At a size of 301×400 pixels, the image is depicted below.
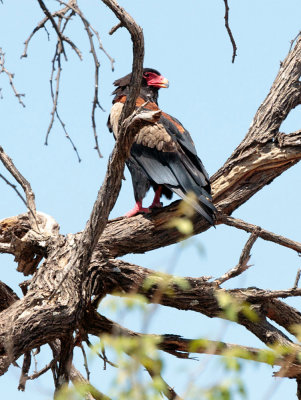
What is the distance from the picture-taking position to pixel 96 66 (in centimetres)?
311

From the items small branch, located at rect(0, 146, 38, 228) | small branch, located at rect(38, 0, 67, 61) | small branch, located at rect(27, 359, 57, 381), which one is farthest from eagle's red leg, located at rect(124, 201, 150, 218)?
small branch, located at rect(38, 0, 67, 61)

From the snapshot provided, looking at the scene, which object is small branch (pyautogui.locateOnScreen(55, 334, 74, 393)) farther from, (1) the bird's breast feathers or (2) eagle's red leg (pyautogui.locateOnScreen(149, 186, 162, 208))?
(1) the bird's breast feathers

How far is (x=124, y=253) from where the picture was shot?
498 centimetres

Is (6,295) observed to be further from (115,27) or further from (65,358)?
(115,27)

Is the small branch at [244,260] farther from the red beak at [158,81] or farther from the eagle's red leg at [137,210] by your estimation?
the red beak at [158,81]

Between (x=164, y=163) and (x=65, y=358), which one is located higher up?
(x=164, y=163)

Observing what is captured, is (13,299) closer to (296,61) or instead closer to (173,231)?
(173,231)

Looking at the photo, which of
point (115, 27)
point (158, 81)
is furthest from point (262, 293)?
point (158, 81)

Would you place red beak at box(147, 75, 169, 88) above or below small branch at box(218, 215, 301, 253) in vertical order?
above

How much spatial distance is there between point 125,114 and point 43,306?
1129mm

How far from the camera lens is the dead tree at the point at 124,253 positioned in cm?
375

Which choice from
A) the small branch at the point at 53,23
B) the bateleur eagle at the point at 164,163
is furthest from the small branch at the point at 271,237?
the small branch at the point at 53,23

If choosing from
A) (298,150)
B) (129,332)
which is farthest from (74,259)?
(298,150)

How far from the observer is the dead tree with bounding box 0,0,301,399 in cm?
375
